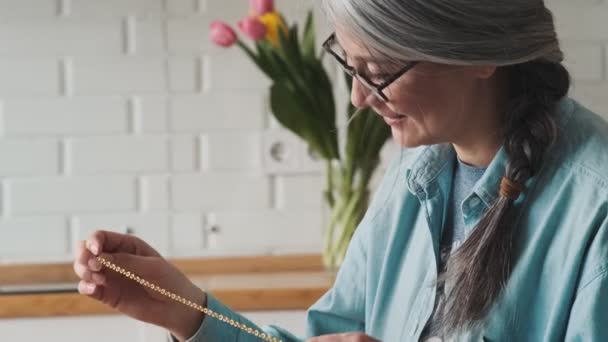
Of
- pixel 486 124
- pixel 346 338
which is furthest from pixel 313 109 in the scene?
pixel 346 338

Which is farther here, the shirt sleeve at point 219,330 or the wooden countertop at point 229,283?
the wooden countertop at point 229,283

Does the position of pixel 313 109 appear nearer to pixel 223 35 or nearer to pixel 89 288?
pixel 223 35

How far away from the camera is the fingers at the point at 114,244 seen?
1.01m

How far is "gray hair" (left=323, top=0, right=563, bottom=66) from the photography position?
887mm

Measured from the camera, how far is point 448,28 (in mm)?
890

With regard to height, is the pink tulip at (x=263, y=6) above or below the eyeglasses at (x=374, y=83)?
above

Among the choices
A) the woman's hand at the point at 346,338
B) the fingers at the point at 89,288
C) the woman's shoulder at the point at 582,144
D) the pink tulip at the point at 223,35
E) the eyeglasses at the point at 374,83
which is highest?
the pink tulip at the point at 223,35

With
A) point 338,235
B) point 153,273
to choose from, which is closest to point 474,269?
point 153,273

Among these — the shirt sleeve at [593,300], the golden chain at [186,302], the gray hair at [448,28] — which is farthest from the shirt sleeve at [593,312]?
the golden chain at [186,302]

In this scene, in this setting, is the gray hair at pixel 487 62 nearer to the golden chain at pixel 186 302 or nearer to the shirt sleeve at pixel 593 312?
the shirt sleeve at pixel 593 312

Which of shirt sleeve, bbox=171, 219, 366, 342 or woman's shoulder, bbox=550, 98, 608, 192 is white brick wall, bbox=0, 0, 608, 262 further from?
woman's shoulder, bbox=550, 98, 608, 192

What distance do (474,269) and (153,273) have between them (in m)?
0.35

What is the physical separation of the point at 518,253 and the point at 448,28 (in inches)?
Answer: 9.3

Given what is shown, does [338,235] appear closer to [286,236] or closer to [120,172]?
[286,236]
